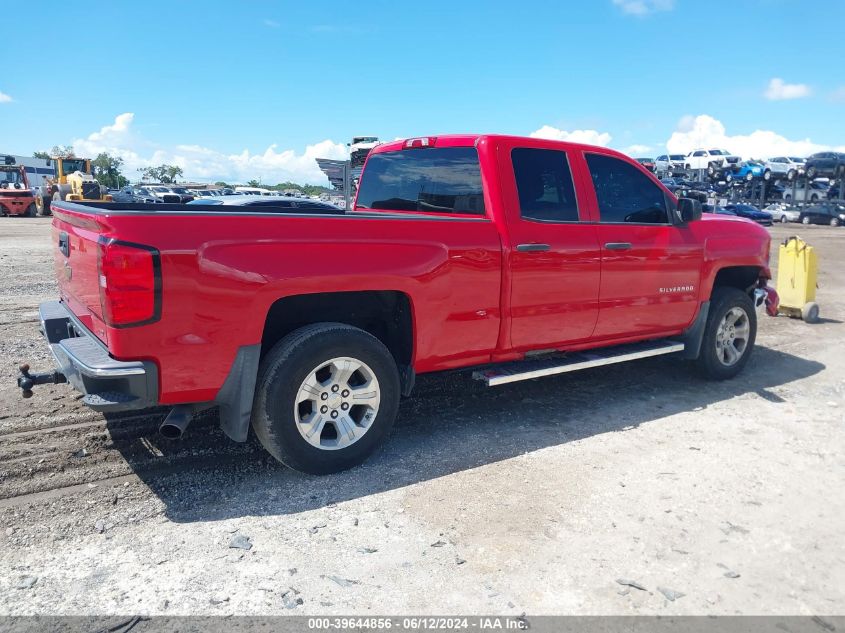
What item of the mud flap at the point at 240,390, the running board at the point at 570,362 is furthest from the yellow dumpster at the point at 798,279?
the mud flap at the point at 240,390

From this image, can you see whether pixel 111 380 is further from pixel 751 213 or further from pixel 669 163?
pixel 669 163

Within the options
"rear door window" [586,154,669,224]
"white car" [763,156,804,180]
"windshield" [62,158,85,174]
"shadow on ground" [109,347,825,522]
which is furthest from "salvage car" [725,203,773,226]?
"windshield" [62,158,85,174]

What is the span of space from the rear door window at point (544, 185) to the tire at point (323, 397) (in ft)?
5.03

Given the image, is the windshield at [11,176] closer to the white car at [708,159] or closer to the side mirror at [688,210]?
the side mirror at [688,210]

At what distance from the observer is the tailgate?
3162mm

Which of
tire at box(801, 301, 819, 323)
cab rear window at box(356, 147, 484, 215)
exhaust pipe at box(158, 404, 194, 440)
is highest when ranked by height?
cab rear window at box(356, 147, 484, 215)

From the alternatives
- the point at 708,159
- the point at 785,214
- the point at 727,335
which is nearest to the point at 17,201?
the point at 727,335

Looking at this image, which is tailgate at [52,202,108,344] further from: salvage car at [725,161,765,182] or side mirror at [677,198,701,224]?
salvage car at [725,161,765,182]

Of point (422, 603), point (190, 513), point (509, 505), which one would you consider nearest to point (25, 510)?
point (190, 513)

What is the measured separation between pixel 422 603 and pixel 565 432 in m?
2.23

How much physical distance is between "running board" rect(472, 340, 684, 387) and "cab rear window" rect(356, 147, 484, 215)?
1.11 metres

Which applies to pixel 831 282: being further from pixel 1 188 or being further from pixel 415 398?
pixel 1 188

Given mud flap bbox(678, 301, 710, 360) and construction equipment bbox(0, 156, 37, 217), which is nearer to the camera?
mud flap bbox(678, 301, 710, 360)

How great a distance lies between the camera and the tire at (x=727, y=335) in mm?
5707
